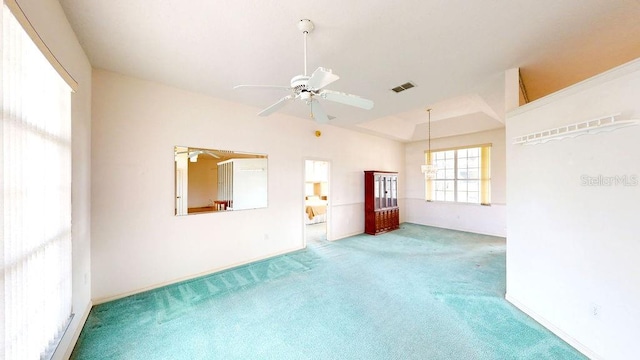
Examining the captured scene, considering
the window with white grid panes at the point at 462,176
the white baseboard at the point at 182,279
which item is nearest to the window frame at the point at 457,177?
the window with white grid panes at the point at 462,176

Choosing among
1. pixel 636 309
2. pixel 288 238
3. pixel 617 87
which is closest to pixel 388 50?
pixel 617 87

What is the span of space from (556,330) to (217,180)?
4625 mm

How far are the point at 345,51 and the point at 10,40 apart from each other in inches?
94.6

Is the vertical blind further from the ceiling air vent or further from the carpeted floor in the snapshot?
the ceiling air vent

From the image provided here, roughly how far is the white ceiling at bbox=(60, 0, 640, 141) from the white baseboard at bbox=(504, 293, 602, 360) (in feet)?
9.54

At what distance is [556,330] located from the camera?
218 centimetres

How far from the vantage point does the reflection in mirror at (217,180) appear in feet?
11.2

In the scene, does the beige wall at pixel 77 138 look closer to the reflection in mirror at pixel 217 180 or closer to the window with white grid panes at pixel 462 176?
the reflection in mirror at pixel 217 180

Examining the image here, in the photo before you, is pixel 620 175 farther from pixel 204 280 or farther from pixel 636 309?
pixel 204 280

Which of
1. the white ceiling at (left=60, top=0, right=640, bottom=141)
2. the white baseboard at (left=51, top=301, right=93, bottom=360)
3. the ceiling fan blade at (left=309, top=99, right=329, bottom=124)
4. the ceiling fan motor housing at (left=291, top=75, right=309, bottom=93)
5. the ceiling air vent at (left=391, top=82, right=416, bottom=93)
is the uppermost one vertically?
the ceiling air vent at (left=391, top=82, right=416, bottom=93)

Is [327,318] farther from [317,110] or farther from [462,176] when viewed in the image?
[462,176]

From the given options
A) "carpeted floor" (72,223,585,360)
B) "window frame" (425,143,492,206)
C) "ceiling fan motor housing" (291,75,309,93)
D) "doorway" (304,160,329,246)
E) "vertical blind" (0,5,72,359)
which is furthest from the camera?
"doorway" (304,160,329,246)

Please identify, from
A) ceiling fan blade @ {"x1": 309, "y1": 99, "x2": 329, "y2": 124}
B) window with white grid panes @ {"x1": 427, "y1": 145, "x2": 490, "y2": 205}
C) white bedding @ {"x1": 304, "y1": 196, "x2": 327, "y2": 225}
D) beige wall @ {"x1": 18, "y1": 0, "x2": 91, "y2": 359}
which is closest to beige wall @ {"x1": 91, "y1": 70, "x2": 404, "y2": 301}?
beige wall @ {"x1": 18, "y1": 0, "x2": 91, "y2": 359}

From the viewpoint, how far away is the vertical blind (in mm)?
1194
